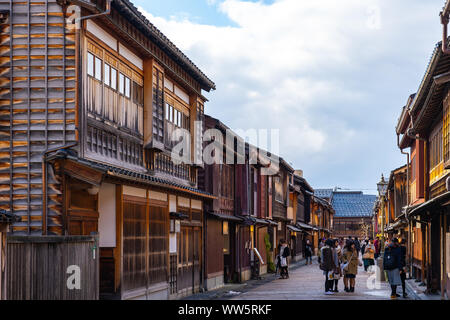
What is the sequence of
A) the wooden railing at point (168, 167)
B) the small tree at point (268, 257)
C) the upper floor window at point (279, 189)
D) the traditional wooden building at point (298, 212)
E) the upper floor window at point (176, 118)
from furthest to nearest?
the traditional wooden building at point (298, 212) → the upper floor window at point (279, 189) → the small tree at point (268, 257) → the upper floor window at point (176, 118) → the wooden railing at point (168, 167)

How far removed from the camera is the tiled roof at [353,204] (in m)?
136

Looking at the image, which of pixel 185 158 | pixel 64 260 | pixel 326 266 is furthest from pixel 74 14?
pixel 326 266

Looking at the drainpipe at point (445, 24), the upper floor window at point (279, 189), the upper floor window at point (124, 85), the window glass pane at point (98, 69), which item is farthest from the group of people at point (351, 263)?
the upper floor window at point (279, 189)

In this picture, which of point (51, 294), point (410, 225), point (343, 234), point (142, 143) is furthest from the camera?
point (343, 234)

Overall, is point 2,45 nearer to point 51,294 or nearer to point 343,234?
point 51,294

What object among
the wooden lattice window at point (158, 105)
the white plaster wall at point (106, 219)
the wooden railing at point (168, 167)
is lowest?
the white plaster wall at point (106, 219)

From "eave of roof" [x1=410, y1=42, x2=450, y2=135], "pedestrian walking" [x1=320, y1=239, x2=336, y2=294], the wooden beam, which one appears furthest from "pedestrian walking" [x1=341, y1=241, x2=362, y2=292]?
the wooden beam

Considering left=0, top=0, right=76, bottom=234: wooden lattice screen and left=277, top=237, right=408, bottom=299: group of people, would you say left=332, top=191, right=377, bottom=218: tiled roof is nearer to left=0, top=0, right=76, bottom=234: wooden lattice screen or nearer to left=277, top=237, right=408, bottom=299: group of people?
left=277, top=237, right=408, bottom=299: group of people

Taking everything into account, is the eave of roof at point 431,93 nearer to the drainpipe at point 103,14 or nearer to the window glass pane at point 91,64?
the drainpipe at point 103,14

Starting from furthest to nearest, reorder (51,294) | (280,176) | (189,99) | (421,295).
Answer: (280,176)
(189,99)
(421,295)
(51,294)

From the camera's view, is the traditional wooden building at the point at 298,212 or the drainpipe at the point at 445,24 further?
the traditional wooden building at the point at 298,212

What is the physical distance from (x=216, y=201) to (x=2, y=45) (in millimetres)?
15122

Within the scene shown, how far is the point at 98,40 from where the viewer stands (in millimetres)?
17109

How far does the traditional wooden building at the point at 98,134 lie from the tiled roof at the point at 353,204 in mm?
112753
